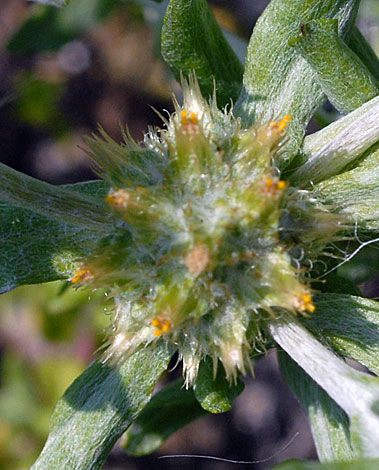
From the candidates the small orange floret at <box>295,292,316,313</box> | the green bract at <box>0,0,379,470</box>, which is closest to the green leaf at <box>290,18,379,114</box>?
the green bract at <box>0,0,379,470</box>

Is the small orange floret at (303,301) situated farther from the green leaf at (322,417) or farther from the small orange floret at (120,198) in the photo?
the green leaf at (322,417)

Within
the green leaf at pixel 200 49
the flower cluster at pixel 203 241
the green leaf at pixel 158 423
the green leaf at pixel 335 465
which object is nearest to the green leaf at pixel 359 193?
the flower cluster at pixel 203 241

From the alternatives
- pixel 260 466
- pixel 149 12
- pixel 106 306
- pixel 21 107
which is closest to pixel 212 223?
pixel 106 306

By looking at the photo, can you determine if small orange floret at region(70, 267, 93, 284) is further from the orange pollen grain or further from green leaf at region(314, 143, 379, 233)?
green leaf at region(314, 143, 379, 233)

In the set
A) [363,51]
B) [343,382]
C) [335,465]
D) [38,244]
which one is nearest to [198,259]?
[343,382]

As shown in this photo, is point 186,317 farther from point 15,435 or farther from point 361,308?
point 15,435

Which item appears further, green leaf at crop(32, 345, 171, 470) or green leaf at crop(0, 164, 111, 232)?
green leaf at crop(32, 345, 171, 470)
